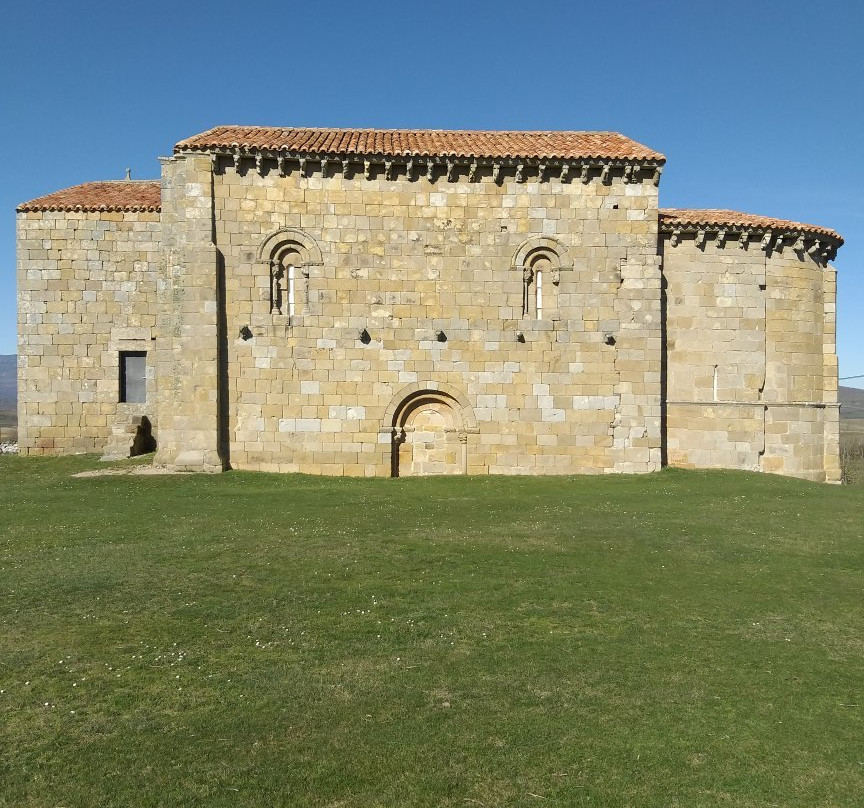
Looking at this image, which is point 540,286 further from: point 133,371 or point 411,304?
point 133,371

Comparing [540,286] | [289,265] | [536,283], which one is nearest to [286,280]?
[289,265]

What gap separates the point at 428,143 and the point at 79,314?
12266 mm

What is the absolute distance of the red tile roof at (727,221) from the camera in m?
19.1

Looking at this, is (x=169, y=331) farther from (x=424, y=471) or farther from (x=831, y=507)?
(x=831, y=507)

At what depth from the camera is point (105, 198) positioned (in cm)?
2144

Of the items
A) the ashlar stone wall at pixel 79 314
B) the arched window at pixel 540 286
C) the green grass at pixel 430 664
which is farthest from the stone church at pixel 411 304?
the green grass at pixel 430 664

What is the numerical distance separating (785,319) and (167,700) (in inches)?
784

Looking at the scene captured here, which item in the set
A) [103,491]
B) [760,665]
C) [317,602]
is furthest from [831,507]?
[103,491]

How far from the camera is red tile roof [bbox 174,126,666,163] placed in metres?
17.7

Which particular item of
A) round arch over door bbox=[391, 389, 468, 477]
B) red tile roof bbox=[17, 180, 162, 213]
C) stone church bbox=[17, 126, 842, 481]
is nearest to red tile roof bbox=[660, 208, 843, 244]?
stone church bbox=[17, 126, 842, 481]

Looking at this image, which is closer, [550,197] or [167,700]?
[167,700]

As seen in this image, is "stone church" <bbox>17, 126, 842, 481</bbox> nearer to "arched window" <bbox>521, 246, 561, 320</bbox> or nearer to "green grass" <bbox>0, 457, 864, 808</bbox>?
"arched window" <bbox>521, 246, 561, 320</bbox>

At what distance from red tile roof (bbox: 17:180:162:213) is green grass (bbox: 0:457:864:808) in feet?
42.3

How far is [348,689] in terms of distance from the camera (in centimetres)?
537
